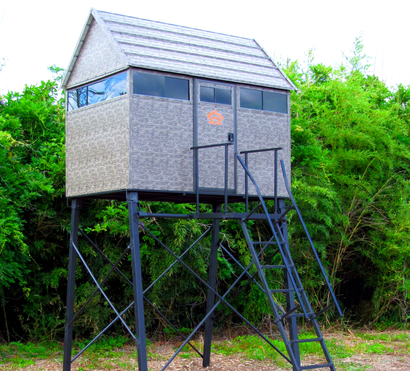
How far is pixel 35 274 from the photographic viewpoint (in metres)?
9.70

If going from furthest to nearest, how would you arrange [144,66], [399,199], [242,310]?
[399,199] < [242,310] < [144,66]

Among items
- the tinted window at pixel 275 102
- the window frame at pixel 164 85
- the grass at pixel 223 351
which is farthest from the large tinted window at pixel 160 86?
the grass at pixel 223 351

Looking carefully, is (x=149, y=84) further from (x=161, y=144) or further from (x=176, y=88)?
(x=161, y=144)

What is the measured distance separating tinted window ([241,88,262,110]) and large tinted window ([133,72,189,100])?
3.04 feet

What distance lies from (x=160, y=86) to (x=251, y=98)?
58.2 inches

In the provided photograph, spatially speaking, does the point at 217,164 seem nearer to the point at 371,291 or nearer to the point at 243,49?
the point at 243,49

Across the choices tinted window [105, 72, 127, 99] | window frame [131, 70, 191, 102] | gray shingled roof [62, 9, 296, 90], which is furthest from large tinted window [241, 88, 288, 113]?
tinted window [105, 72, 127, 99]

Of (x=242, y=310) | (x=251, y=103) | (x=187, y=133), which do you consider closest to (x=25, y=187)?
(x=187, y=133)

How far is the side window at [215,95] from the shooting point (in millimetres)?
7465

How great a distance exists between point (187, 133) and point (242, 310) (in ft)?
17.3

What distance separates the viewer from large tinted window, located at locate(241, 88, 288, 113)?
309 inches

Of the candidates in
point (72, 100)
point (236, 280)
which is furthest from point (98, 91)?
point (236, 280)

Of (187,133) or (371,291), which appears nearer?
(187,133)

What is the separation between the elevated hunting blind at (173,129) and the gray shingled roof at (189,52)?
2 cm
